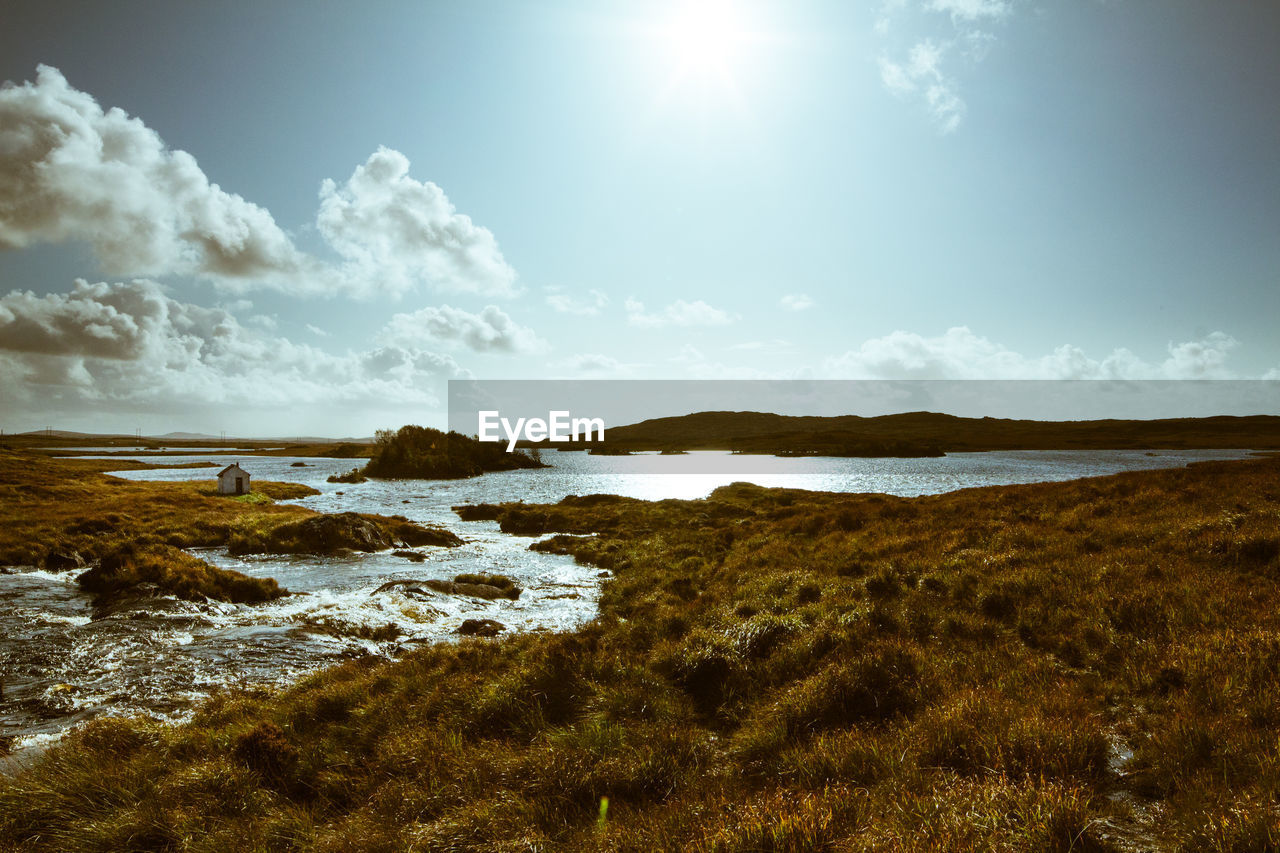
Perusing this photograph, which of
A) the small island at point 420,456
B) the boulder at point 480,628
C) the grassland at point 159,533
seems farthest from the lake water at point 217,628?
the small island at point 420,456

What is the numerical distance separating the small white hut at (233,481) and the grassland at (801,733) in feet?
181

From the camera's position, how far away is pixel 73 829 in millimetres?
6523

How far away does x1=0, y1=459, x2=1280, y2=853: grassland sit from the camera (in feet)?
16.2

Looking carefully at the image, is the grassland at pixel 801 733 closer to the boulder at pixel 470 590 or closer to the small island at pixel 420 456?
the boulder at pixel 470 590

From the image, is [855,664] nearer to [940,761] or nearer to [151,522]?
[940,761]

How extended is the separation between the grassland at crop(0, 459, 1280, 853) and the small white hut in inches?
2172

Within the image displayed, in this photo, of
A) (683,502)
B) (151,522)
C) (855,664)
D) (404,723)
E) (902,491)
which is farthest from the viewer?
(902,491)

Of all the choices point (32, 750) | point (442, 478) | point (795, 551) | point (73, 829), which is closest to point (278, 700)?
point (32, 750)

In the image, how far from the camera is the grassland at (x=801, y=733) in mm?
4941

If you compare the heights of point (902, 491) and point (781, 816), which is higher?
point (781, 816)

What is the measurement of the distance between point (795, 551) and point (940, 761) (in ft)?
46.9

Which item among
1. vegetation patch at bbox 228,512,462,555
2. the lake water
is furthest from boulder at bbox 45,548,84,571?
vegetation patch at bbox 228,512,462,555

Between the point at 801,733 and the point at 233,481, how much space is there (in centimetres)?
6650

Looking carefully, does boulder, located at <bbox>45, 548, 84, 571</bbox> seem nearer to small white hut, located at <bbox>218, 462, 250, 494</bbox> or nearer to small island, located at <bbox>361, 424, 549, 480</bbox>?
small white hut, located at <bbox>218, 462, 250, 494</bbox>
